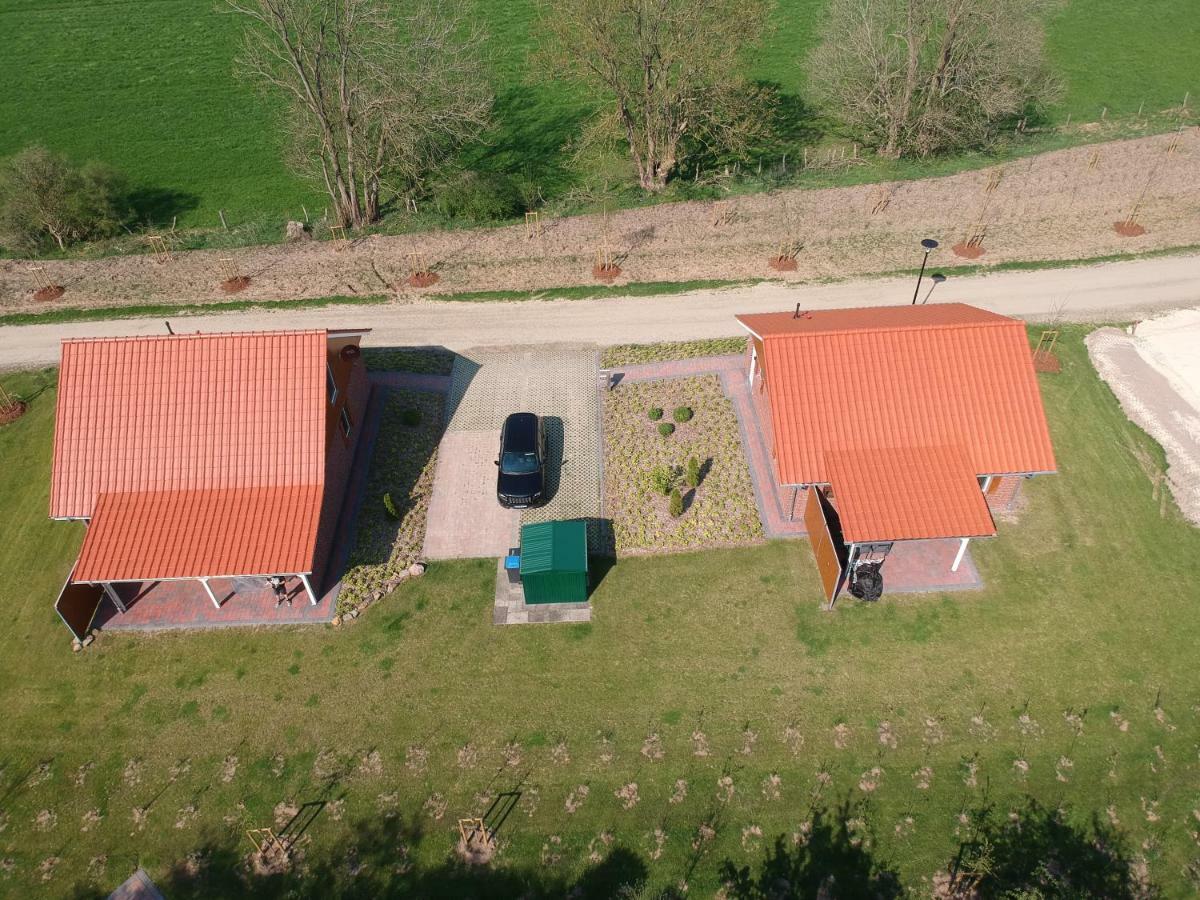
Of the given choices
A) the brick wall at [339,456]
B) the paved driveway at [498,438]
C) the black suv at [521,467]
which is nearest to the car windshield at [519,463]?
the black suv at [521,467]

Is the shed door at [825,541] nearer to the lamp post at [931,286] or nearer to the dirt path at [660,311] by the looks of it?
the dirt path at [660,311]

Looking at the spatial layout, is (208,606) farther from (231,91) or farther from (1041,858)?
(231,91)

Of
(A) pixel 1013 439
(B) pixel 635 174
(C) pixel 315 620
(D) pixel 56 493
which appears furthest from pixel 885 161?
(D) pixel 56 493

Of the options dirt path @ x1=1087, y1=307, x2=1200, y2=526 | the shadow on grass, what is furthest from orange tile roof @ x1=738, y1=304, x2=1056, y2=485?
the shadow on grass

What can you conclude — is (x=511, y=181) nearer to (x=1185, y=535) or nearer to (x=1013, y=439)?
(x=1013, y=439)

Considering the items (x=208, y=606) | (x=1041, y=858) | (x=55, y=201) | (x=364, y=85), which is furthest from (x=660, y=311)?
(x=55, y=201)

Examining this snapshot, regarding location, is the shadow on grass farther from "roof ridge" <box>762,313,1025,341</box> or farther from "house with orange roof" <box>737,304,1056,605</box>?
"roof ridge" <box>762,313,1025,341</box>
